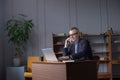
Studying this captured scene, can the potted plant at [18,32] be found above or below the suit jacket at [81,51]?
above

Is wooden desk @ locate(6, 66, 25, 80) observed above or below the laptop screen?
below

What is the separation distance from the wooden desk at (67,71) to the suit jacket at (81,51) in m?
0.38

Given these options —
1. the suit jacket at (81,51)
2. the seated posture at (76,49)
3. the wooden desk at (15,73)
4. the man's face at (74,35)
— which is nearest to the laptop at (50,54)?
the seated posture at (76,49)

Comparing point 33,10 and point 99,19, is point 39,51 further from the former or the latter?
point 99,19

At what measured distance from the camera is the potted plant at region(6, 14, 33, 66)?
696cm

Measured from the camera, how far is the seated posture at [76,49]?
12.6 feet

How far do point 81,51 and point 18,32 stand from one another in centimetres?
353

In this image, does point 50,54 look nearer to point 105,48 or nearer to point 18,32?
point 18,32

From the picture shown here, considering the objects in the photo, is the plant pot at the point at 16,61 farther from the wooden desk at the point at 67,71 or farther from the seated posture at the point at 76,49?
the wooden desk at the point at 67,71

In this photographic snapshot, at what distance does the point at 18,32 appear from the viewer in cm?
696

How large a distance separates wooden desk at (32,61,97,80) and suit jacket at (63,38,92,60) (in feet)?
1.24

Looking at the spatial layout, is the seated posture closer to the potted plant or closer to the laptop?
the laptop

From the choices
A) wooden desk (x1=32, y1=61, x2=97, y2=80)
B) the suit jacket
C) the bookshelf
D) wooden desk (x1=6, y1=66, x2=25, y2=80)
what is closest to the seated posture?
the suit jacket

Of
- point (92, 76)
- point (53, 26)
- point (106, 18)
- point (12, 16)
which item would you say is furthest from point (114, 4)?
point (92, 76)
